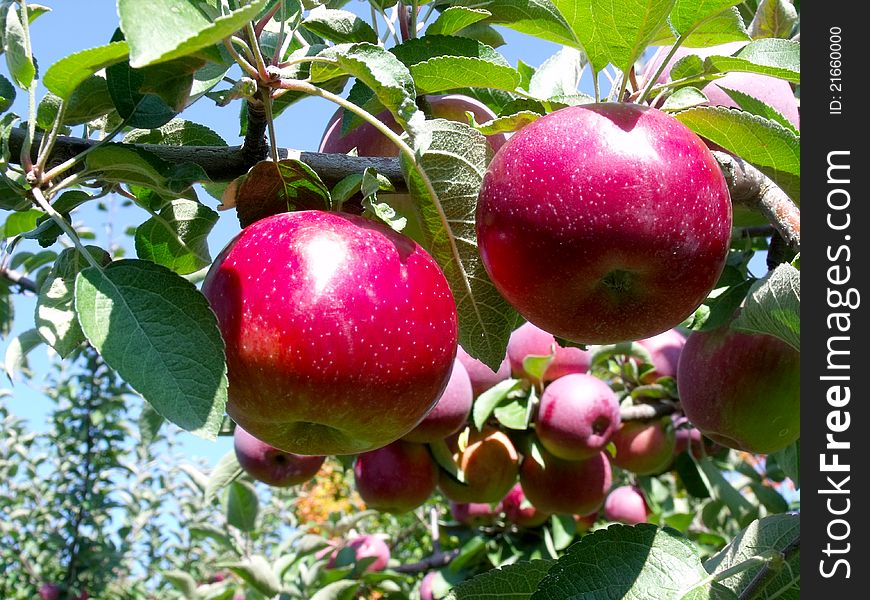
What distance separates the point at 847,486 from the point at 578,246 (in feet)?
1.45

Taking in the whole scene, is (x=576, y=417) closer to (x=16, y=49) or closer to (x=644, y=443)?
(x=644, y=443)

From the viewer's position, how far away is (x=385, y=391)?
36.4 inches

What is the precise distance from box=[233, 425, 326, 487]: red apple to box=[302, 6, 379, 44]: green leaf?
1.46m

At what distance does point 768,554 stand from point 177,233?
0.97 m

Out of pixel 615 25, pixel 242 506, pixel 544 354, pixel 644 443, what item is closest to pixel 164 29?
pixel 615 25

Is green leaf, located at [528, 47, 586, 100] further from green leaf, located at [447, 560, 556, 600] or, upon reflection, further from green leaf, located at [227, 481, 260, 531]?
green leaf, located at [227, 481, 260, 531]

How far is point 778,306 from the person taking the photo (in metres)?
1.06

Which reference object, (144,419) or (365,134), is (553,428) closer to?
(365,134)

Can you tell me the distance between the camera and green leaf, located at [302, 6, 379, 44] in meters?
1.26

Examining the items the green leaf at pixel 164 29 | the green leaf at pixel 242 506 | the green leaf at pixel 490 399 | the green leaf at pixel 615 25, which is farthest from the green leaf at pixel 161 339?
the green leaf at pixel 242 506

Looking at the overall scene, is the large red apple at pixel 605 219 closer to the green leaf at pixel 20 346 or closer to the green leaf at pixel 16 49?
the green leaf at pixel 16 49

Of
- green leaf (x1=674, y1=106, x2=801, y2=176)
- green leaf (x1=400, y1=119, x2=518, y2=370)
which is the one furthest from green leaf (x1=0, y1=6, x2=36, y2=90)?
green leaf (x1=674, y1=106, x2=801, y2=176)

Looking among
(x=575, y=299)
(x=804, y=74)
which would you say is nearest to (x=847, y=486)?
(x=575, y=299)

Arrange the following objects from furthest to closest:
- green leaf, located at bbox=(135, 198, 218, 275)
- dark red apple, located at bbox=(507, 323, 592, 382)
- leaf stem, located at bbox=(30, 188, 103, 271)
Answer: dark red apple, located at bbox=(507, 323, 592, 382) → green leaf, located at bbox=(135, 198, 218, 275) → leaf stem, located at bbox=(30, 188, 103, 271)
